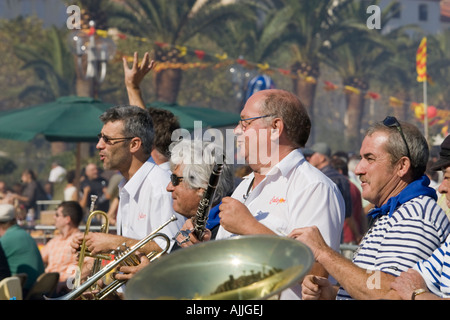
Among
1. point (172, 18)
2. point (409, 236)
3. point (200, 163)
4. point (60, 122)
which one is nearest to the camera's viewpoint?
point (409, 236)

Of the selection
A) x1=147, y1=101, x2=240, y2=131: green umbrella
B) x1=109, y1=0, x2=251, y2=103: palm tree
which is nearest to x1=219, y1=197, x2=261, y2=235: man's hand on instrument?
x1=147, y1=101, x2=240, y2=131: green umbrella

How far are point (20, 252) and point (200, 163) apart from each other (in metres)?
3.77

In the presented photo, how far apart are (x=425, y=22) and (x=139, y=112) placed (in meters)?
69.7

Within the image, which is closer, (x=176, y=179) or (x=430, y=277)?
(x=430, y=277)

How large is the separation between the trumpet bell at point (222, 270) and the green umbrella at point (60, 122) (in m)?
7.42

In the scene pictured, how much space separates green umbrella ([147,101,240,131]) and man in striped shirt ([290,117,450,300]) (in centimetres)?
755

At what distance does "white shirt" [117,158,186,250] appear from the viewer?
14.9ft

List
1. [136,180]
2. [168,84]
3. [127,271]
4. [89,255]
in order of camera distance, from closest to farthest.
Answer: [127,271]
[89,255]
[136,180]
[168,84]

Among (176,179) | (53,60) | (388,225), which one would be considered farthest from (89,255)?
(53,60)

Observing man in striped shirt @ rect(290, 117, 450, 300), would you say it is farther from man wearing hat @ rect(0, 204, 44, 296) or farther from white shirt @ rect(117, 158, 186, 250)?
man wearing hat @ rect(0, 204, 44, 296)

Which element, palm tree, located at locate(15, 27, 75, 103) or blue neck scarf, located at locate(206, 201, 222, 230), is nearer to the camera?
blue neck scarf, located at locate(206, 201, 222, 230)

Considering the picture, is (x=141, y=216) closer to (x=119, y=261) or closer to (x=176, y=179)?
(x=176, y=179)

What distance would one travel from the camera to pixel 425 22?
71.2 meters

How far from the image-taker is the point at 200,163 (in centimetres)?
412
